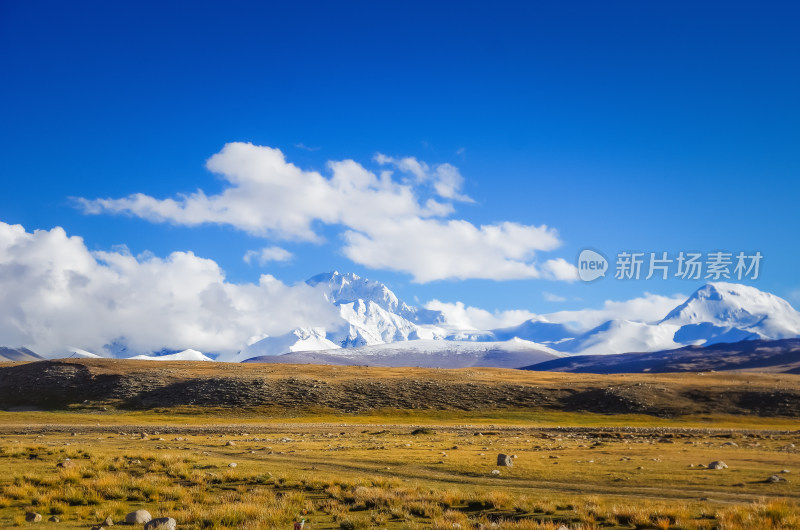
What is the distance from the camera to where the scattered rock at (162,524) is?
15.8 m

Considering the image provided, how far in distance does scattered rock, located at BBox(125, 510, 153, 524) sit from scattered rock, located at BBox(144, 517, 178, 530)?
1.26 m

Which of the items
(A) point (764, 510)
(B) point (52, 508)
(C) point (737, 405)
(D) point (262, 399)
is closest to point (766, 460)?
(A) point (764, 510)

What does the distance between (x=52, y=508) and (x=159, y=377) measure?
299ft

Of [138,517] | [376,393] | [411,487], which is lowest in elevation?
[376,393]

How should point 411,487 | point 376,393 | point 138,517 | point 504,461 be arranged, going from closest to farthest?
point 138,517
point 411,487
point 504,461
point 376,393

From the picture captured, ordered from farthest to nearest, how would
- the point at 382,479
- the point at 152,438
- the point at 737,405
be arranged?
the point at 737,405
the point at 152,438
the point at 382,479

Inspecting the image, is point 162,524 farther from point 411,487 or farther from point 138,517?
point 411,487

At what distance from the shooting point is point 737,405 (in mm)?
81125

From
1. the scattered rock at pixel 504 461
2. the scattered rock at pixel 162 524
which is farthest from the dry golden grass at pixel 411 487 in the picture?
the scattered rock at pixel 504 461

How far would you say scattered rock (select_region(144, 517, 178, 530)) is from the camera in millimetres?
15787

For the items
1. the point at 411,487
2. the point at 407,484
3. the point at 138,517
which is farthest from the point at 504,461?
the point at 138,517

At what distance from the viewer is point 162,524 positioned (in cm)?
1589

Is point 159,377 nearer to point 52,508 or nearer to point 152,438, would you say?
point 152,438

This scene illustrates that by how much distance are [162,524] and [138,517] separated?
6.21ft
